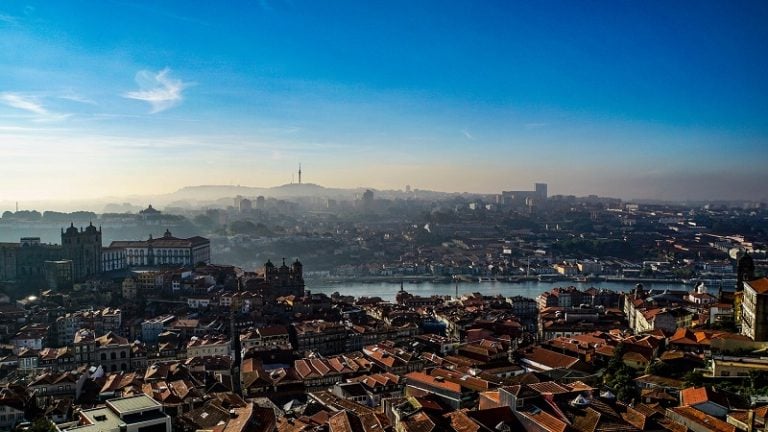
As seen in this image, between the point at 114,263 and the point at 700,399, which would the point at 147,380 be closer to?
the point at 700,399

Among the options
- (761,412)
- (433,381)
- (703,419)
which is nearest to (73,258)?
(433,381)

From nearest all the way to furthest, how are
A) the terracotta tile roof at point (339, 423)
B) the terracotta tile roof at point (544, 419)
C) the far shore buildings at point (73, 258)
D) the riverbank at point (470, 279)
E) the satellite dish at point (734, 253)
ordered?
Result: the terracotta tile roof at point (544, 419) → the terracotta tile roof at point (339, 423) → the far shore buildings at point (73, 258) → the riverbank at point (470, 279) → the satellite dish at point (734, 253)

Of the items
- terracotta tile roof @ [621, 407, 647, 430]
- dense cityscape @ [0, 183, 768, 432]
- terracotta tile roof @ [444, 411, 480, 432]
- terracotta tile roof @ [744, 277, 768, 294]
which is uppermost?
terracotta tile roof @ [744, 277, 768, 294]

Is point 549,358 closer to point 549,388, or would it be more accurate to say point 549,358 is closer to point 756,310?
point 549,388

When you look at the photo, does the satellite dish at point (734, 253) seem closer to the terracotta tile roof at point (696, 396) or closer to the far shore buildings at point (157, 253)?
the far shore buildings at point (157, 253)

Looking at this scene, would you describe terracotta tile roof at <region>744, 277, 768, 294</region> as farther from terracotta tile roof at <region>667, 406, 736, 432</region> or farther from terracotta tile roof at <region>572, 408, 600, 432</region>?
terracotta tile roof at <region>572, 408, 600, 432</region>

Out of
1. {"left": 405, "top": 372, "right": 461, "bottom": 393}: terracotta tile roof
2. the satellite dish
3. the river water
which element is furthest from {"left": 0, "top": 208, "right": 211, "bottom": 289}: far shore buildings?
the satellite dish

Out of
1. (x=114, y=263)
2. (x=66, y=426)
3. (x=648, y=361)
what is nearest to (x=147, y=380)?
(x=66, y=426)

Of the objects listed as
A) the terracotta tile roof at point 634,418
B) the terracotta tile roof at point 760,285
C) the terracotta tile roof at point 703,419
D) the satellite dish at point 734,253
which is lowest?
the satellite dish at point 734,253

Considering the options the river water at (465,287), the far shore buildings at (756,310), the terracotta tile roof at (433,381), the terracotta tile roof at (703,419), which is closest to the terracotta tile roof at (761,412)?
the terracotta tile roof at (703,419)
